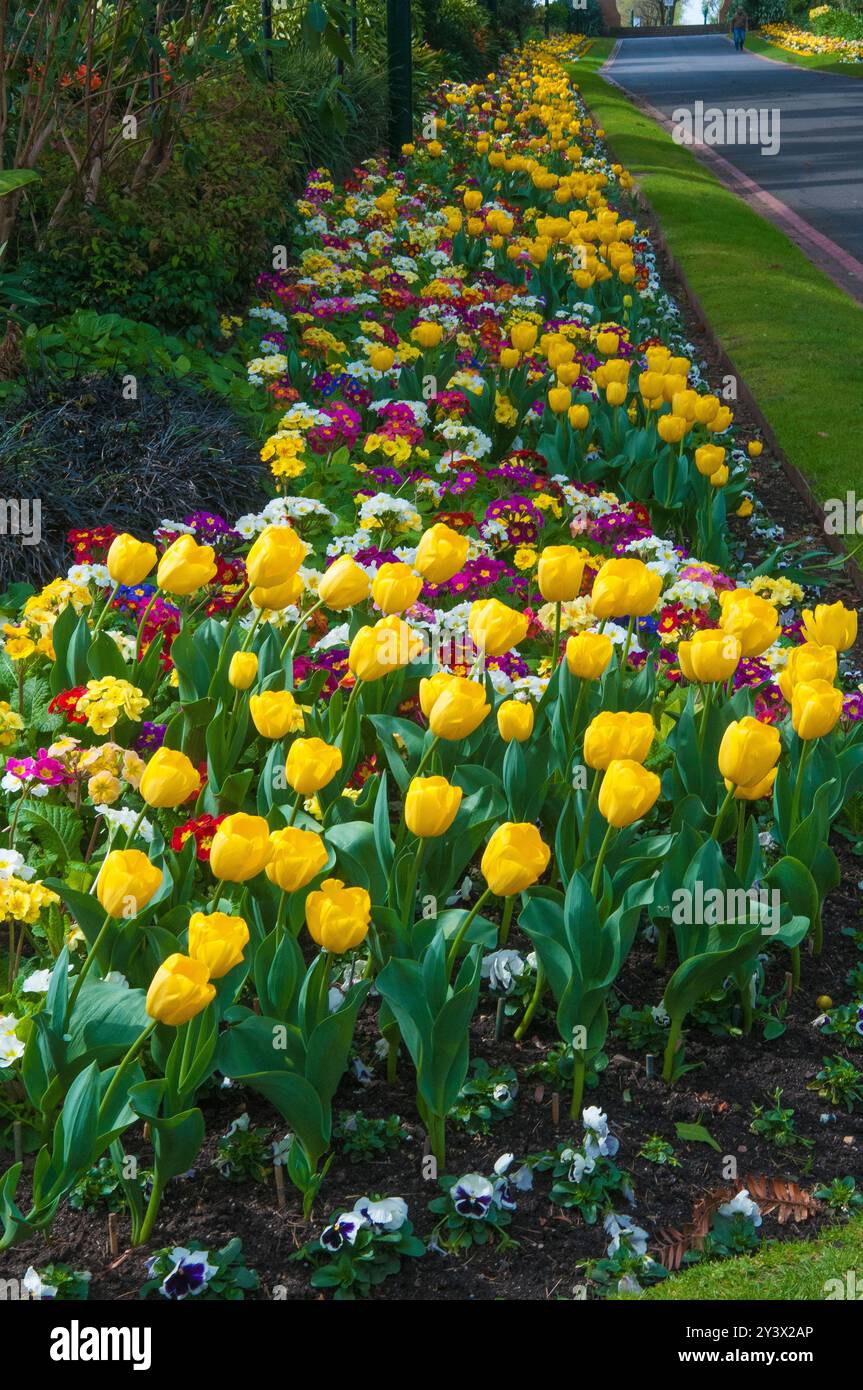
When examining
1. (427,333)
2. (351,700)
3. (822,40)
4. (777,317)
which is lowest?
(351,700)

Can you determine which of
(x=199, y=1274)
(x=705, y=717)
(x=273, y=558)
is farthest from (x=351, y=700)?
(x=199, y=1274)

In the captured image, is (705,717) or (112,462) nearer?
(705,717)

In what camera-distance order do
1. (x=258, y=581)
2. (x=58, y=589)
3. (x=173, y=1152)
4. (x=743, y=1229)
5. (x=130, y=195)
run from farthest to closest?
(x=130, y=195) < (x=58, y=589) < (x=258, y=581) < (x=743, y=1229) < (x=173, y=1152)

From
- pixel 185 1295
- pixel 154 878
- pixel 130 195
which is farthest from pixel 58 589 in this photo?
pixel 130 195

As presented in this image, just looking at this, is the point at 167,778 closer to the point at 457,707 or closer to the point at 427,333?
the point at 457,707

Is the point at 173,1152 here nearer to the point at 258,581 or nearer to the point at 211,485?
the point at 258,581

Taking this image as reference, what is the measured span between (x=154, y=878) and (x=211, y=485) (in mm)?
3491

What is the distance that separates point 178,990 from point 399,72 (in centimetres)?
1252

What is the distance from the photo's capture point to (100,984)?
2439 millimetres

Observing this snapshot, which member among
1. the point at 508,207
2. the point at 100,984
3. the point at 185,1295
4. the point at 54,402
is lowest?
the point at 185,1295

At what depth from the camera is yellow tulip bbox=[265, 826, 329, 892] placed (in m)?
2.29

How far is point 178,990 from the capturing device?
198 cm

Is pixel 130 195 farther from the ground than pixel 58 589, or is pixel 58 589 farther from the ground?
pixel 130 195

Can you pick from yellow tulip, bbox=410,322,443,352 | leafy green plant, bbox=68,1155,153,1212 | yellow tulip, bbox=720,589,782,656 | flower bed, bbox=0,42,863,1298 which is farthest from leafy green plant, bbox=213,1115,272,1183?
yellow tulip, bbox=410,322,443,352
